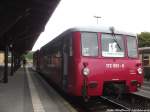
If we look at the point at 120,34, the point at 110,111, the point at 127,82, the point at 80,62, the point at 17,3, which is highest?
the point at 17,3

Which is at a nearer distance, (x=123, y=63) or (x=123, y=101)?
(x=123, y=63)

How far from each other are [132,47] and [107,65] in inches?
52.8

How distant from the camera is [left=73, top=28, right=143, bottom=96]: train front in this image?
9.64 meters

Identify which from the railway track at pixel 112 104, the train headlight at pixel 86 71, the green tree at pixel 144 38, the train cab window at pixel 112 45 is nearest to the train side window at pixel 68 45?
the train headlight at pixel 86 71

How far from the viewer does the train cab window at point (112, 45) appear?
10.2 meters

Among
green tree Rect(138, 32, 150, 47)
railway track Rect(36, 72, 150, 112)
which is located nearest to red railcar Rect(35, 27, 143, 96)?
railway track Rect(36, 72, 150, 112)

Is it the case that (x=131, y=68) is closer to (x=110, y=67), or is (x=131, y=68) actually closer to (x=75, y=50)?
(x=110, y=67)

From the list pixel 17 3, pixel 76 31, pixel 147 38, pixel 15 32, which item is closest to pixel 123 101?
pixel 76 31

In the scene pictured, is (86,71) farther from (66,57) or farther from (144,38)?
(144,38)

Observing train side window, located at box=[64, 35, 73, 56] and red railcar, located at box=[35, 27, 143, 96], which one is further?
train side window, located at box=[64, 35, 73, 56]

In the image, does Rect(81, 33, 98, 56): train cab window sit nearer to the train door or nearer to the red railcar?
the red railcar

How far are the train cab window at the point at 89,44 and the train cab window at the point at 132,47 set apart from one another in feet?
3.93

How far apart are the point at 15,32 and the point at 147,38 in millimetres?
56583

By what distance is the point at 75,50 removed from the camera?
9.91m
